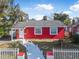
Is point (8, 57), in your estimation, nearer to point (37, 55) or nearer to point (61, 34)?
point (37, 55)

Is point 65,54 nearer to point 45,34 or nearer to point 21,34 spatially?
point 45,34

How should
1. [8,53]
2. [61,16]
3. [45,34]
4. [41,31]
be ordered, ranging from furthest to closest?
[61,16] → [45,34] → [41,31] → [8,53]

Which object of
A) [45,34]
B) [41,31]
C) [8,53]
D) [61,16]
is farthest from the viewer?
[61,16]

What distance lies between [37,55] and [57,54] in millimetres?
1255

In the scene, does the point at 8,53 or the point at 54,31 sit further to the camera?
the point at 54,31

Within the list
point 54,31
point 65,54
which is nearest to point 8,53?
point 65,54

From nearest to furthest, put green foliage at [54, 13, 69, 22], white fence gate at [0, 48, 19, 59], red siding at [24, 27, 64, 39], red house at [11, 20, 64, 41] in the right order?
white fence gate at [0, 48, 19, 59] < red house at [11, 20, 64, 41] < red siding at [24, 27, 64, 39] < green foliage at [54, 13, 69, 22]

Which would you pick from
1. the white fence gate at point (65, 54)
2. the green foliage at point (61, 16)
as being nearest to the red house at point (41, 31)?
the white fence gate at point (65, 54)

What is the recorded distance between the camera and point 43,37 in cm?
4603

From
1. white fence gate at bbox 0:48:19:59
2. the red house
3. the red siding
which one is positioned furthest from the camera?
the red siding

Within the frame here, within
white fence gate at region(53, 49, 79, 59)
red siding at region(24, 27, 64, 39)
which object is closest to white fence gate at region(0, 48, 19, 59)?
white fence gate at region(53, 49, 79, 59)

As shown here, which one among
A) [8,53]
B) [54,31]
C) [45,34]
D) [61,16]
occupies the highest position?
[61,16]

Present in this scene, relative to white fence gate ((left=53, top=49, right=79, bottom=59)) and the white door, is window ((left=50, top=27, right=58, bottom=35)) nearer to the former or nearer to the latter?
the white door

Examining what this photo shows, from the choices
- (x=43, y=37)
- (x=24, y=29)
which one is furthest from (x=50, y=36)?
(x=24, y=29)
